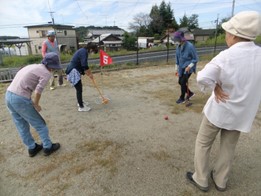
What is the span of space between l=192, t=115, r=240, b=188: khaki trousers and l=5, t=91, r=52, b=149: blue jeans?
6.18 ft

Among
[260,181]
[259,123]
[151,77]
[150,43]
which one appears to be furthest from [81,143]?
[150,43]

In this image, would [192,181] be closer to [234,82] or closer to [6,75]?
[234,82]

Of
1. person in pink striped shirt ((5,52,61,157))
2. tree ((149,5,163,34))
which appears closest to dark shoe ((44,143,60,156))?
person in pink striped shirt ((5,52,61,157))

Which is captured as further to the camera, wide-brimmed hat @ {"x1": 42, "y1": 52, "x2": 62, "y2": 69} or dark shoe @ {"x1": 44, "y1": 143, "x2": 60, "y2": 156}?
dark shoe @ {"x1": 44, "y1": 143, "x2": 60, "y2": 156}

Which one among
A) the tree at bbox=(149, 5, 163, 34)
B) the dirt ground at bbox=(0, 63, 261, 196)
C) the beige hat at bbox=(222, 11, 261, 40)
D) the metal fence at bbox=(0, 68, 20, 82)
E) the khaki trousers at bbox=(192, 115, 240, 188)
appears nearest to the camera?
the beige hat at bbox=(222, 11, 261, 40)

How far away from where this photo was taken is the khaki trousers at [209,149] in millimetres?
1801

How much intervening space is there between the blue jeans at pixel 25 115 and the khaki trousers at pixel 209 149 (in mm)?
1885

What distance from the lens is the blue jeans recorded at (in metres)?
2.28

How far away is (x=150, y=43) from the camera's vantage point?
1394 inches

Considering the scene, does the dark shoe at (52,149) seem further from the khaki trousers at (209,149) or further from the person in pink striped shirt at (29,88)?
the khaki trousers at (209,149)

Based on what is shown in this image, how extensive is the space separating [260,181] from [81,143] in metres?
2.31

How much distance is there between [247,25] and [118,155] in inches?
80.8

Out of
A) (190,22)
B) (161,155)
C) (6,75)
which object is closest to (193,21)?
(190,22)

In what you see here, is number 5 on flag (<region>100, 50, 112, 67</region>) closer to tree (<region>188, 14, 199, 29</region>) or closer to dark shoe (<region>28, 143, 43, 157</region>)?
dark shoe (<region>28, 143, 43, 157</region>)
